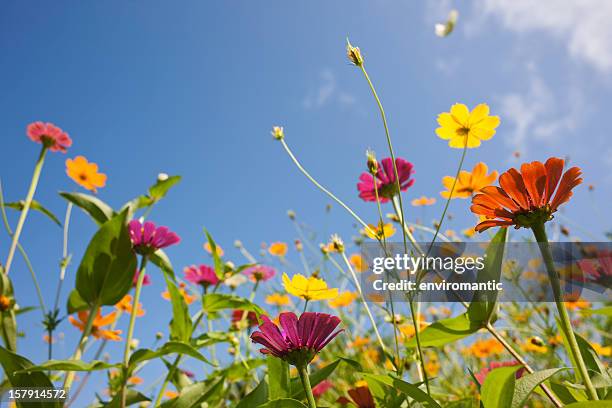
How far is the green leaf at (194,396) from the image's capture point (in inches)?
25.8

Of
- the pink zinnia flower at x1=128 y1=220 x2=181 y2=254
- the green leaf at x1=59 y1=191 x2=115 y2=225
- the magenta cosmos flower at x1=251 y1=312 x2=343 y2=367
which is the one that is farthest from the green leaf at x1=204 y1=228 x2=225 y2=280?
the magenta cosmos flower at x1=251 y1=312 x2=343 y2=367

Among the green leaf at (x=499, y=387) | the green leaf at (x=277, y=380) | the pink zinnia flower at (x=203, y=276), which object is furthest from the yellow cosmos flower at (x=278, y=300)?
the green leaf at (x=499, y=387)

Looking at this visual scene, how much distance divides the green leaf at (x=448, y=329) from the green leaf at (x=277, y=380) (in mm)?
177

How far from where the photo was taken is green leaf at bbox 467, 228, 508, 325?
42 centimetres

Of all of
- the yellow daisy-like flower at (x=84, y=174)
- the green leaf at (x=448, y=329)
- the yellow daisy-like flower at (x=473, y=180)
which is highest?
the yellow daisy-like flower at (x=84, y=174)

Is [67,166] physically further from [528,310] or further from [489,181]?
[528,310]

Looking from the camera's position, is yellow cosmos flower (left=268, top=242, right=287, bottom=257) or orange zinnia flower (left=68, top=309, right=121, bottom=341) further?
yellow cosmos flower (left=268, top=242, right=287, bottom=257)

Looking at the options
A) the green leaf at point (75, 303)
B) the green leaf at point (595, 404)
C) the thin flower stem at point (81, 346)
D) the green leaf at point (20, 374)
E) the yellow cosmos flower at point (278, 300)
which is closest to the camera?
the green leaf at point (595, 404)

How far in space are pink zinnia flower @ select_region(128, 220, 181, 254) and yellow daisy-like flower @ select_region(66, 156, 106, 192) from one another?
43cm

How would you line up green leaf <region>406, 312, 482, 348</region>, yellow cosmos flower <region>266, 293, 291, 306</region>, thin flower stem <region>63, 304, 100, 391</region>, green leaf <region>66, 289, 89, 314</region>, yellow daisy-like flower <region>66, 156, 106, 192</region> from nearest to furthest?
green leaf <region>406, 312, 482, 348</region>, thin flower stem <region>63, 304, 100, 391</region>, green leaf <region>66, 289, 89, 314</region>, yellow daisy-like flower <region>66, 156, 106, 192</region>, yellow cosmos flower <region>266, 293, 291, 306</region>

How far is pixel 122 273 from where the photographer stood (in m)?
0.76

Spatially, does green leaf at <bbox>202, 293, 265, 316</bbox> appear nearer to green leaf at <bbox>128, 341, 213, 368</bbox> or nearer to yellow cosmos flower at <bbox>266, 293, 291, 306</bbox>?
green leaf at <bbox>128, 341, 213, 368</bbox>

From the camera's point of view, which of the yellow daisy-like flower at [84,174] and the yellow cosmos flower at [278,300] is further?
the yellow cosmos flower at [278,300]

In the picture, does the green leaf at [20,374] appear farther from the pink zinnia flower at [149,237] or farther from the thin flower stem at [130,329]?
the pink zinnia flower at [149,237]
